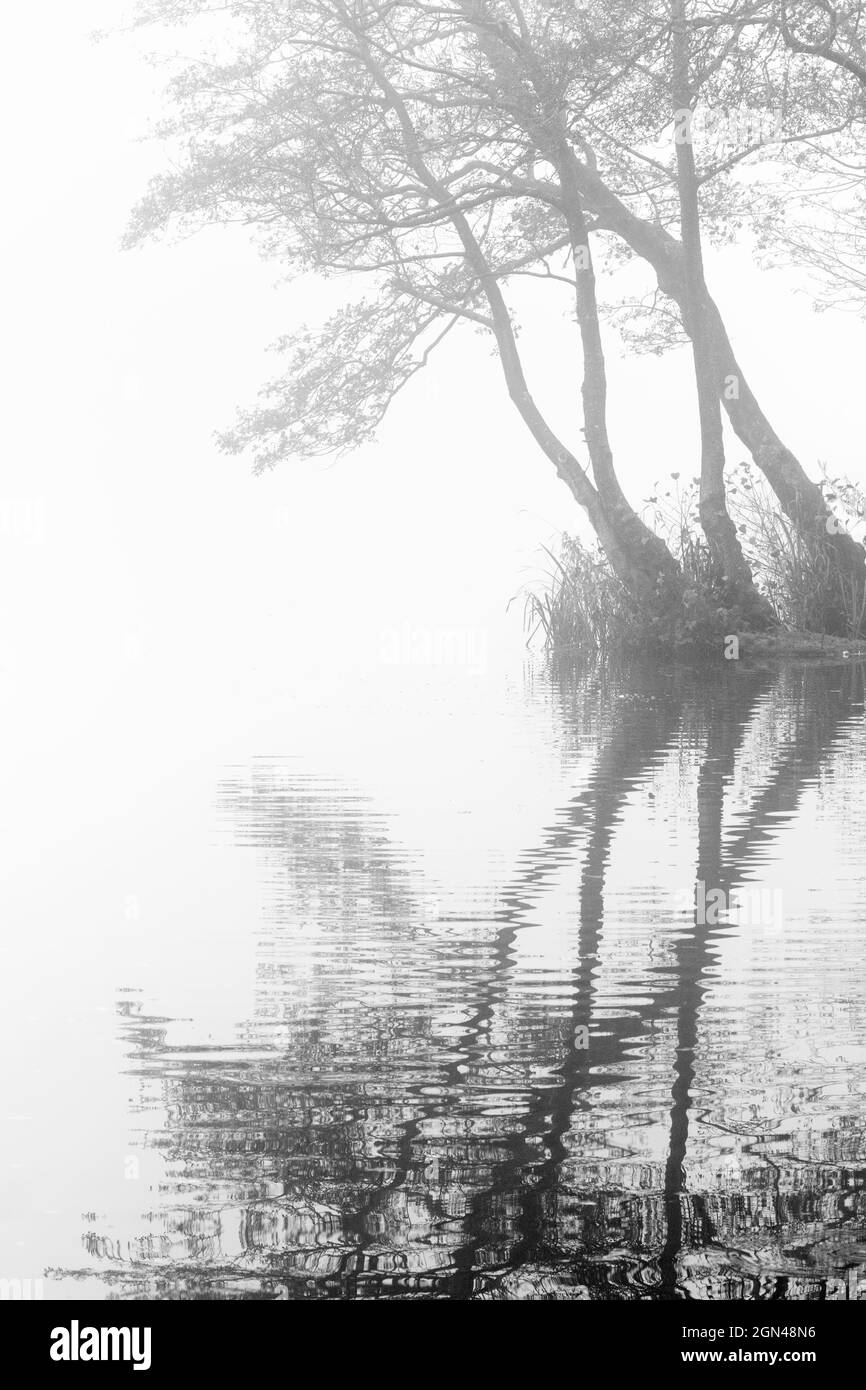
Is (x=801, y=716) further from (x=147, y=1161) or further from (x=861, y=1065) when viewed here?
(x=147, y=1161)

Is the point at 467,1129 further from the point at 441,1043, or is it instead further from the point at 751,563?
the point at 751,563

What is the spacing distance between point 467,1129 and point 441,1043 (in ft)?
2.18

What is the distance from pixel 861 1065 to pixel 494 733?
766 centimetres

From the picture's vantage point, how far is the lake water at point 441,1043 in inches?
128

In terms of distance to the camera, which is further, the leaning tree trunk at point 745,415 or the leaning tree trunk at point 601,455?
the leaning tree trunk at point 745,415

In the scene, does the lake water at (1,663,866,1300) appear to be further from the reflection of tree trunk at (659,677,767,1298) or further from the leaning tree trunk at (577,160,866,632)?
the leaning tree trunk at (577,160,866,632)

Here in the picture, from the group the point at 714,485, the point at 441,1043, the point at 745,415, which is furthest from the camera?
the point at 745,415

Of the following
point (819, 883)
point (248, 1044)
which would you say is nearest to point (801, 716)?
point (819, 883)

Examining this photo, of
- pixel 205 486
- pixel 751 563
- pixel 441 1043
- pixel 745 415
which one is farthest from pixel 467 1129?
pixel 205 486

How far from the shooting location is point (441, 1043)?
445 cm

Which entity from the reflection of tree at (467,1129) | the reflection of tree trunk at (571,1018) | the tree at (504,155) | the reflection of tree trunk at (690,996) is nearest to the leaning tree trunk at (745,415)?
the tree at (504,155)
